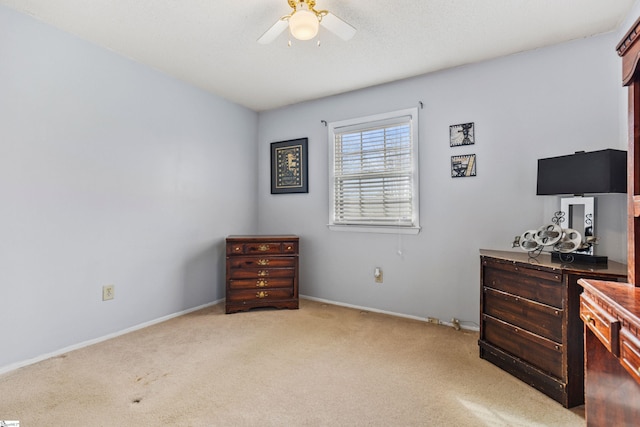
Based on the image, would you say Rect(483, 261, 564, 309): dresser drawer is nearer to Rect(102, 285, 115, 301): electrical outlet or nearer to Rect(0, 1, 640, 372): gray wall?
Rect(0, 1, 640, 372): gray wall

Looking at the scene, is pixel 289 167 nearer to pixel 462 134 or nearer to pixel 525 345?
pixel 462 134

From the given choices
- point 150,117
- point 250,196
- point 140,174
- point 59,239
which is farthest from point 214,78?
point 59,239

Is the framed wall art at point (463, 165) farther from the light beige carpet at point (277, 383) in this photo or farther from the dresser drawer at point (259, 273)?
the dresser drawer at point (259, 273)

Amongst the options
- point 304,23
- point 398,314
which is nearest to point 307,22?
point 304,23

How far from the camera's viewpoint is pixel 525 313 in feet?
6.30

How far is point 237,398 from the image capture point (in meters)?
1.74

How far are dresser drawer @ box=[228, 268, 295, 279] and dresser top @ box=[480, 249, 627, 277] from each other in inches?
76.5

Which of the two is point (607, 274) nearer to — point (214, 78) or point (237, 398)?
point (237, 398)

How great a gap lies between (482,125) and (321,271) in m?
2.21

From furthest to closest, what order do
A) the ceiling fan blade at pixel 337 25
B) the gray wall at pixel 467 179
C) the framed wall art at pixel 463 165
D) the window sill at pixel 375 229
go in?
the window sill at pixel 375 229
the framed wall art at pixel 463 165
the gray wall at pixel 467 179
the ceiling fan blade at pixel 337 25

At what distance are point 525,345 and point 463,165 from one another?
1512 mm

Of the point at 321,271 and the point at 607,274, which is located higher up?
the point at 607,274

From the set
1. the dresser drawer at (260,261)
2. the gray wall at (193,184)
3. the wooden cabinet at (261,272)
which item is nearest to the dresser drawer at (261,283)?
the wooden cabinet at (261,272)

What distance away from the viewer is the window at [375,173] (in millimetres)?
3072
